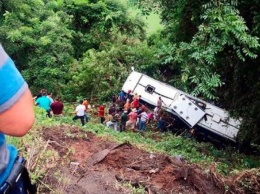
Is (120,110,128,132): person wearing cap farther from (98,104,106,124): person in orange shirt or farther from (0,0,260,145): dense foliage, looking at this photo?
(0,0,260,145): dense foliage

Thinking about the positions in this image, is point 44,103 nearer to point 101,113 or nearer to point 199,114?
point 101,113

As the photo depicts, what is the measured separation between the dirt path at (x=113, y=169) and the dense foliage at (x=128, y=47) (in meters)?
1.81

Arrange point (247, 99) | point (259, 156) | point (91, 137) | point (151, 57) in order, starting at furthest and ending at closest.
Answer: point (151, 57), point (259, 156), point (247, 99), point (91, 137)

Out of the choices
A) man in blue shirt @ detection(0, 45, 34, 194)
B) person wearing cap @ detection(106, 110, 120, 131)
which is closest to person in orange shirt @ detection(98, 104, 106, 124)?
person wearing cap @ detection(106, 110, 120, 131)

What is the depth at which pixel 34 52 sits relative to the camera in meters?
17.7

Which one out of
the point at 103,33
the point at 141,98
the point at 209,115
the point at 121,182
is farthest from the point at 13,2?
the point at 121,182

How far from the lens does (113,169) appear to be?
6.38 m

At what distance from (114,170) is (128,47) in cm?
1374

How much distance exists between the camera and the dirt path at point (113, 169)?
17.0 ft

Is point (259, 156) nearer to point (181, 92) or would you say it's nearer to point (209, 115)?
point (209, 115)

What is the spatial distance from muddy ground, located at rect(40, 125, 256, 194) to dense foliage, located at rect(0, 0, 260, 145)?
1.78 m

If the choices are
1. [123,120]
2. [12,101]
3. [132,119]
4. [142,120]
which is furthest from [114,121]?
[12,101]

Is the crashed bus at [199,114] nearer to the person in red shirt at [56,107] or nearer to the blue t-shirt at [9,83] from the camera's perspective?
the person in red shirt at [56,107]

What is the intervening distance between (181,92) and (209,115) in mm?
1457
